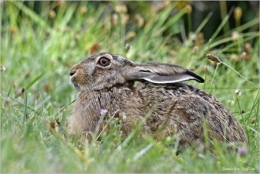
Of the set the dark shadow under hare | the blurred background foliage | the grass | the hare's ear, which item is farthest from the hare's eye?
the blurred background foliage

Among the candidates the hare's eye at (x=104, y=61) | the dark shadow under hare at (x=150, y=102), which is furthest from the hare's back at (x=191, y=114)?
the hare's eye at (x=104, y=61)

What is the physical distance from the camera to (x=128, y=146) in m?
4.64

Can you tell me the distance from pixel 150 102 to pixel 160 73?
11.3 inches

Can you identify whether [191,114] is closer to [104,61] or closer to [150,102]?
[150,102]

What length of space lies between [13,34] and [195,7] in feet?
11.8

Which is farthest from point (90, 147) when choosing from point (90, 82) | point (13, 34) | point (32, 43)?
point (13, 34)

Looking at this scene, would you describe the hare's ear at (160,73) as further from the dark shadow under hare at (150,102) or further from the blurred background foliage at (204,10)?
the blurred background foliage at (204,10)

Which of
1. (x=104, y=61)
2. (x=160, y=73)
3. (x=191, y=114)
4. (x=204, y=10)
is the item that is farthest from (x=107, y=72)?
(x=204, y=10)

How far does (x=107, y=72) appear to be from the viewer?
19.2ft

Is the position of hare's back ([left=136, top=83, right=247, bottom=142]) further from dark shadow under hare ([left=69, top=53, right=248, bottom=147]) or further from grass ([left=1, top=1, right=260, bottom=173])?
grass ([left=1, top=1, right=260, bottom=173])

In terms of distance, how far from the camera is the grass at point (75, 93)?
4219 millimetres

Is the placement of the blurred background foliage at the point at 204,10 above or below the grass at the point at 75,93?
above

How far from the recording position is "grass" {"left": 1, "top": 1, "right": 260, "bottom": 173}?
4219mm

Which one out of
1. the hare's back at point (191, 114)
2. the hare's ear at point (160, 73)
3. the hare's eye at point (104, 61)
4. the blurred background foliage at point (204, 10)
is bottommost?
the hare's back at point (191, 114)
